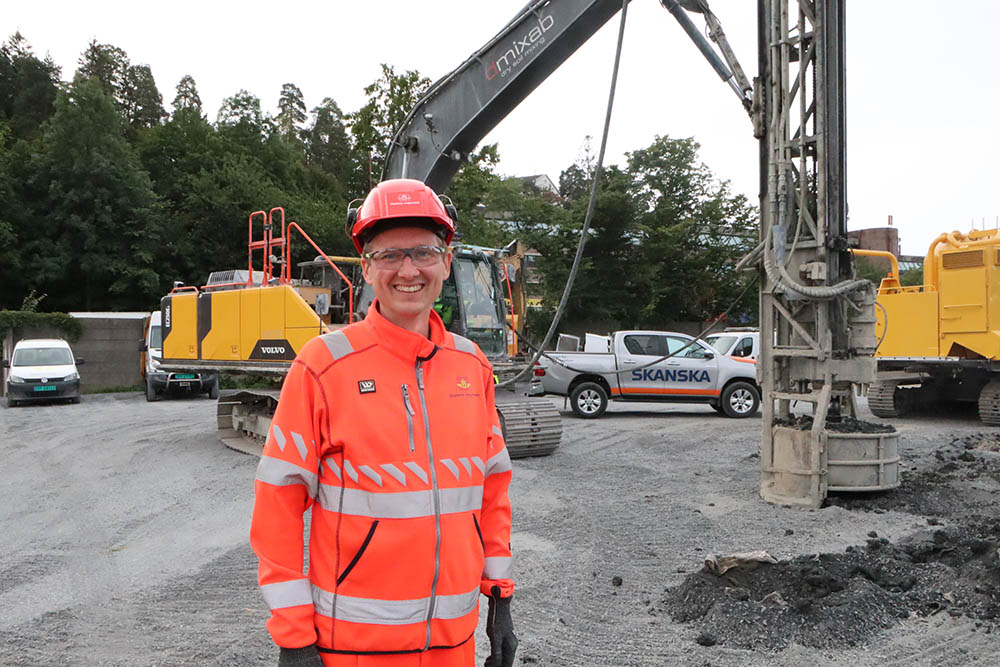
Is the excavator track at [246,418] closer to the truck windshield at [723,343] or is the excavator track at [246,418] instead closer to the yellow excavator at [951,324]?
the yellow excavator at [951,324]

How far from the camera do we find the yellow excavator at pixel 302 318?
Result: 10.3m

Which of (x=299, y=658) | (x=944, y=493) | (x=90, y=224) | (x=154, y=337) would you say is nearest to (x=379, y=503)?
(x=299, y=658)

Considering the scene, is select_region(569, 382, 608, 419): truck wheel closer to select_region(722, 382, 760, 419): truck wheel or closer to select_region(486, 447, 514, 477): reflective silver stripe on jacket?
select_region(722, 382, 760, 419): truck wheel

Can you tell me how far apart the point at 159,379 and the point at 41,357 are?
9.52ft

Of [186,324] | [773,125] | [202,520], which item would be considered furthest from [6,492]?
Result: [773,125]

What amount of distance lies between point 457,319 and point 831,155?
4699mm

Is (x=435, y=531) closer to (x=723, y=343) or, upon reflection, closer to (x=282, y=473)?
(x=282, y=473)

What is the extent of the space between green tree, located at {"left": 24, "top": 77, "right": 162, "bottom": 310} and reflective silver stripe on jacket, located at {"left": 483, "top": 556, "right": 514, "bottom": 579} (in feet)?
110

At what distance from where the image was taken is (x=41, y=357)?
66.6 feet

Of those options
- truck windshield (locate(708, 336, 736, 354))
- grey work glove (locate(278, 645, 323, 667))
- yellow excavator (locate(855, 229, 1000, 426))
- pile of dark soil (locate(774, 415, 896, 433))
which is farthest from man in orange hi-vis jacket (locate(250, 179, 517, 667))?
truck windshield (locate(708, 336, 736, 354))

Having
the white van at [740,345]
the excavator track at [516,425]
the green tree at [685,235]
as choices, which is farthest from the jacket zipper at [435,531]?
the green tree at [685,235]

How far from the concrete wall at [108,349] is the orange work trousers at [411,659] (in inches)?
981

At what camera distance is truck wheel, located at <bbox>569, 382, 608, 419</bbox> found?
15.7 metres

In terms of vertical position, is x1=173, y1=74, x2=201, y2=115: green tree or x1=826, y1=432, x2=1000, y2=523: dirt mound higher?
x1=173, y1=74, x2=201, y2=115: green tree
